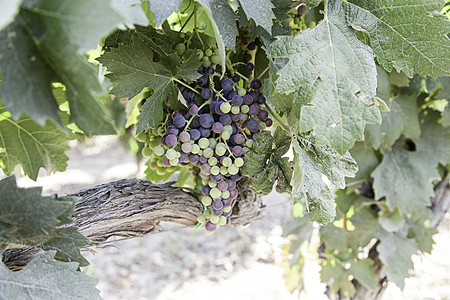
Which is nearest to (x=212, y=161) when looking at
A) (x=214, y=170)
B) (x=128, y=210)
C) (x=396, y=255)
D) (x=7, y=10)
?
(x=214, y=170)

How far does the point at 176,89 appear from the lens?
0.76 m

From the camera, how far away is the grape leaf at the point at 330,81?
23.6 inches

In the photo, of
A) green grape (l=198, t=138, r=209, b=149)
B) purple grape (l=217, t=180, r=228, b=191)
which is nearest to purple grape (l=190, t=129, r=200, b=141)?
green grape (l=198, t=138, r=209, b=149)

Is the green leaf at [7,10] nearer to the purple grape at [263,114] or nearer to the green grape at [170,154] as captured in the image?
the green grape at [170,154]

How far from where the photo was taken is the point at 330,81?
637 mm

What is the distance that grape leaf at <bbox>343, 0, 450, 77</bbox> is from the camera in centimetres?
70

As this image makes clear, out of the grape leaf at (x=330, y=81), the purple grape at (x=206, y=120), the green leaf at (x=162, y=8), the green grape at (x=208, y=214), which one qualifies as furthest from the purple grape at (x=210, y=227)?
the green leaf at (x=162, y=8)

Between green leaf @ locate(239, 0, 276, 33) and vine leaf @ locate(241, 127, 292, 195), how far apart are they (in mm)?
229

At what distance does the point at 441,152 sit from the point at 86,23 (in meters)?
1.34

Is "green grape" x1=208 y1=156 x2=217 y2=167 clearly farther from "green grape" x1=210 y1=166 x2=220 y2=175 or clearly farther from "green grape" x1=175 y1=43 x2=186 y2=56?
"green grape" x1=175 y1=43 x2=186 y2=56

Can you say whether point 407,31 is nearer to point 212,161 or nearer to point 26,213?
point 212,161

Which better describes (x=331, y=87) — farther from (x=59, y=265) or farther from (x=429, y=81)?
(x=429, y=81)

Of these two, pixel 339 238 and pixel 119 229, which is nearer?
pixel 119 229

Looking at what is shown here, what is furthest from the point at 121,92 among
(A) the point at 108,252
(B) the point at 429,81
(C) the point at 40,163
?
(A) the point at 108,252
